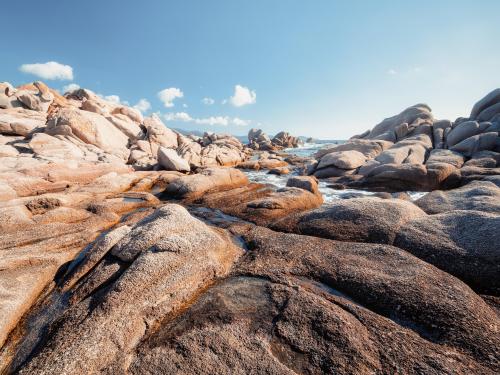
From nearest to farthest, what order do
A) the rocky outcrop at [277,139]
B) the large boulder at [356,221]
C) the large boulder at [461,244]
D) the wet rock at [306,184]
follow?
the large boulder at [461,244] → the large boulder at [356,221] → the wet rock at [306,184] → the rocky outcrop at [277,139]

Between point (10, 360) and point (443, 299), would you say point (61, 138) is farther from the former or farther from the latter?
Answer: point (443, 299)

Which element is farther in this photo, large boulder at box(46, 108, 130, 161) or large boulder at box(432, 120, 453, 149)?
large boulder at box(432, 120, 453, 149)

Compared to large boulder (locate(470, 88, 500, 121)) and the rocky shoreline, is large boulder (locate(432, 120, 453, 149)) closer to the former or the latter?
large boulder (locate(470, 88, 500, 121))

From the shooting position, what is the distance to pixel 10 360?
4.56 meters

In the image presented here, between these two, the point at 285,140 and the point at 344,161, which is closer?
the point at 344,161

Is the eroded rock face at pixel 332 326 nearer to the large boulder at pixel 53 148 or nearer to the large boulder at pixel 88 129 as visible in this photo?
the large boulder at pixel 53 148

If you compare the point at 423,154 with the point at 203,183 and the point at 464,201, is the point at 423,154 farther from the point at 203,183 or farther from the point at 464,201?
the point at 203,183

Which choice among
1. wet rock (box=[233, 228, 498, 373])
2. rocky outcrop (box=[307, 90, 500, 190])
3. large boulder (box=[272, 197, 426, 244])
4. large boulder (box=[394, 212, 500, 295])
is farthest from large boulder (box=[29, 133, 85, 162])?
large boulder (box=[394, 212, 500, 295])

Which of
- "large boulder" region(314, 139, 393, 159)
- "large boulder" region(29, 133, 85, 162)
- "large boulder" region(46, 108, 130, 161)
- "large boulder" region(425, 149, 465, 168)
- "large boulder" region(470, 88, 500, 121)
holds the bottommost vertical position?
"large boulder" region(425, 149, 465, 168)

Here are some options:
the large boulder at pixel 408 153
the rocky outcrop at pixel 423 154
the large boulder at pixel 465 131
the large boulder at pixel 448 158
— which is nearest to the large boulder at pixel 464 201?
the rocky outcrop at pixel 423 154

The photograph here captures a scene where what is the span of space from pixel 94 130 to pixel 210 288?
1212 inches

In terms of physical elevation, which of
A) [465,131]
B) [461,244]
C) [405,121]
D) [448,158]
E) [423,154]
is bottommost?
[461,244]

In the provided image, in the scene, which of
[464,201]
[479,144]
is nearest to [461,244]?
[464,201]

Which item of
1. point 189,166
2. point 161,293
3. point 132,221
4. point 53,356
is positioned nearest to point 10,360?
point 53,356
